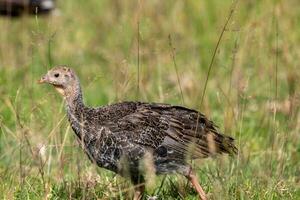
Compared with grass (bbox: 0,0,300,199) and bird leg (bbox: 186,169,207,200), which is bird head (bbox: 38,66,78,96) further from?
bird leg (bbox: 186,169,207,200)

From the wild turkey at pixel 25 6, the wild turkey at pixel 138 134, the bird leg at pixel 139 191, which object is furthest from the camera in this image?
the wild turkey at pixel 25 6

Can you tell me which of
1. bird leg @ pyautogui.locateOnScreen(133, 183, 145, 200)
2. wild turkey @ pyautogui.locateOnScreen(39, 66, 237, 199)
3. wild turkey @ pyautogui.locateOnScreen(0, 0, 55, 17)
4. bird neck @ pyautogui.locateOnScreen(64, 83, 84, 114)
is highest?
wild turkey @ pyautogui.locateOnScreen(0, 0, 55, 17)

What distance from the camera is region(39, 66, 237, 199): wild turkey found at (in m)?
6.75

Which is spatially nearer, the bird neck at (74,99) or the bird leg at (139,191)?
the bird leg at (139,191)

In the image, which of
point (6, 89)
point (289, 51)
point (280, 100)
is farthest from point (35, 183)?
point (289, 51)

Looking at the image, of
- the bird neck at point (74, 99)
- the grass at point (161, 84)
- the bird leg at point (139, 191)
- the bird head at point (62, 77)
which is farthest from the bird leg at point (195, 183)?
the bird head at point (62, 77)

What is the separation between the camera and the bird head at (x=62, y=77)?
7078 millimetres

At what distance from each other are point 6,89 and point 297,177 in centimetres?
346

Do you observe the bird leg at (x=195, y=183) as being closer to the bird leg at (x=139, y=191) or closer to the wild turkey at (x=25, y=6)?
the bird leg at (x=139, y=191)

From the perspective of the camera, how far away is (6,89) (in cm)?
991

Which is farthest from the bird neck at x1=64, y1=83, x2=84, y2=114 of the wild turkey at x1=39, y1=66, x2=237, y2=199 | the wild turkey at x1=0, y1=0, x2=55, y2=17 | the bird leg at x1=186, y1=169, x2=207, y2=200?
the wild turkey at x1=0, y1=0, x2=55, y2=17

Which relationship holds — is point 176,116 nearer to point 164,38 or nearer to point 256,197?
point 256,197

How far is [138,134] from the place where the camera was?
6.83 metres

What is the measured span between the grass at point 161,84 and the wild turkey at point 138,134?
15 cm
